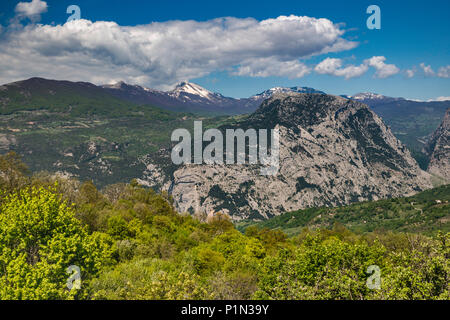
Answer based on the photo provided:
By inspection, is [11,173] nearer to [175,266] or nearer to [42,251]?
[175,266]

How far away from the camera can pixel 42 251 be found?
34.5 meters

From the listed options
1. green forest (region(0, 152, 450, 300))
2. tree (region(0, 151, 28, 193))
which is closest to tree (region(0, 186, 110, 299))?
green forest (region(0, 152, 450, 300))

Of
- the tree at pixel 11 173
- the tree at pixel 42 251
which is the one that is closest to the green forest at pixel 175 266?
the tree at pixel 42 251

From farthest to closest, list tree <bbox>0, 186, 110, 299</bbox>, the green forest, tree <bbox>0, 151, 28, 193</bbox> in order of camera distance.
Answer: tree <bbox>0, 151, 28, 193</bbox>
tree <bbox>0, 186, 110, 299</bbox>
the green forest

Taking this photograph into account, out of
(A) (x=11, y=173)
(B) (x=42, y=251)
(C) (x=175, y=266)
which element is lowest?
(C) (x=175, y=266)

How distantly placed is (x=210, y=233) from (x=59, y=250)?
90740 millimetres

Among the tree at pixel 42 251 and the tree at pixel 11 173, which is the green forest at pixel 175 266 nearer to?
the tree at pixel 42 251

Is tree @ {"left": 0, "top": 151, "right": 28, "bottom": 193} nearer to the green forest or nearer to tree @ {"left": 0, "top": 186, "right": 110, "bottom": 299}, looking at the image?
the green forest

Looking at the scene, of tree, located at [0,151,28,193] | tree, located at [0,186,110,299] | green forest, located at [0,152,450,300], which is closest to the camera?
green forest, located at [0,152,450,300]


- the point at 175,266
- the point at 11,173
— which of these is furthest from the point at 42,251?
the point at 11,173

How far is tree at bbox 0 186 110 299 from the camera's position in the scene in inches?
1141

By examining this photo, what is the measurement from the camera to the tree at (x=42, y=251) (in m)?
29.0

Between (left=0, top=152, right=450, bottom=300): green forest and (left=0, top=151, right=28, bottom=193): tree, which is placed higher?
(left=0, top=151, right=28, bottom=193): tree
